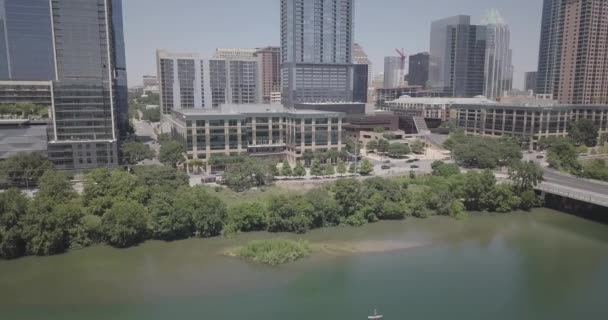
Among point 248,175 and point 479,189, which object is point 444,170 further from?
point 248,175

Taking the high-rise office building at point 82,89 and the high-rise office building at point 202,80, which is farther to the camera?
the high-rise office building at point 202,80

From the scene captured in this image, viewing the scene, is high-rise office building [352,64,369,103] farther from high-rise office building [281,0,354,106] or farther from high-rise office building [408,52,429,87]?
high-rise office building [408,52,429,87]

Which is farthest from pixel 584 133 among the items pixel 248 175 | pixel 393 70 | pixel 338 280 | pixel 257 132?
pixel 393 70

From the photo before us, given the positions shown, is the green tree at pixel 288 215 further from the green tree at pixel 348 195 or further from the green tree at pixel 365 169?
the green tree at pixel 365 169

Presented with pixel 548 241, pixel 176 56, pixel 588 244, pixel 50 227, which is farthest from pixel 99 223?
pixel 176 56

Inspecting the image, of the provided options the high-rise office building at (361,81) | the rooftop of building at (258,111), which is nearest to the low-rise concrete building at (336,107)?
the rooftop of building at (258,111)
